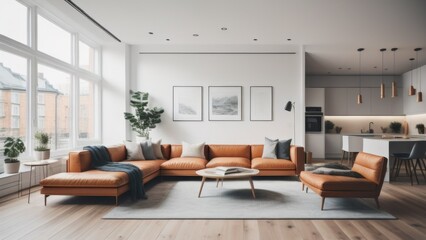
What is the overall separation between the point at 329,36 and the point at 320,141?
3.47m

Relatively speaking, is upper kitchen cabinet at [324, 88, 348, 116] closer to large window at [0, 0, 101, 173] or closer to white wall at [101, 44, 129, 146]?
white wall at [101, 44, 129, 146]

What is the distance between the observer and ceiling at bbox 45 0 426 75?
446 centimetres

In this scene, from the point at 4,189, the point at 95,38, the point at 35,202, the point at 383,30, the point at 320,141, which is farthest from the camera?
the point at 320,141

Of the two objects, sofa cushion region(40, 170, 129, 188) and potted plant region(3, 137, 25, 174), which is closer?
sofa cushion region(40, 170, 129, 188)

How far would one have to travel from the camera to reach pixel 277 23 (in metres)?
5.27

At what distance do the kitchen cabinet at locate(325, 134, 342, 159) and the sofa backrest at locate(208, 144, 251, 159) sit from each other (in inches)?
161

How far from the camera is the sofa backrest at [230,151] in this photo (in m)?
5.96

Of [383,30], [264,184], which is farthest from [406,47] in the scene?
[264,184]

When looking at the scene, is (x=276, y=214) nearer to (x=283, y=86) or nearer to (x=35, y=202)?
(x=35, y=202)

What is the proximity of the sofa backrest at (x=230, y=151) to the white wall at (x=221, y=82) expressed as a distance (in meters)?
0.78

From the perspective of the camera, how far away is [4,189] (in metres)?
4.04

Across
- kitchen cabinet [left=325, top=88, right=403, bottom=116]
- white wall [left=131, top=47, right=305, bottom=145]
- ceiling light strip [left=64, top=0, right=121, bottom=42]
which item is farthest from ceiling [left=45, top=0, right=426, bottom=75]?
kitchen cabinet [left=325, top=88, right=403, bottom=116]

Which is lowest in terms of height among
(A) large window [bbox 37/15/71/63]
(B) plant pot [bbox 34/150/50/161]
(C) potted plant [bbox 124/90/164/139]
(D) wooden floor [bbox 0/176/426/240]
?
(D) wooden floor [bbox 0/176/426/240]

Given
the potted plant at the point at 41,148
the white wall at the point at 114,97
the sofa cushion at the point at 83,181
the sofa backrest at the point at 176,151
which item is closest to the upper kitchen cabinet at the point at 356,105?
the sofa backrest at the point at 176,151
